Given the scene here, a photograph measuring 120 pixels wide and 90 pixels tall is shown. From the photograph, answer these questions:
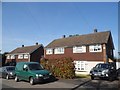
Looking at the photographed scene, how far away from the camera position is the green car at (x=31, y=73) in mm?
18984

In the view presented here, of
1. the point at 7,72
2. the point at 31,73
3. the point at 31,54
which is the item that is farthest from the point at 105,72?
the point at 31,54

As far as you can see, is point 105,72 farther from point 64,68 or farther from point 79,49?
point 79,49

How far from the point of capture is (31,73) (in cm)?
1944

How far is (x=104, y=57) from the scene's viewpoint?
34438 millimetres

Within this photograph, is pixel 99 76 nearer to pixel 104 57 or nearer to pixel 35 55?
pixel 104 57

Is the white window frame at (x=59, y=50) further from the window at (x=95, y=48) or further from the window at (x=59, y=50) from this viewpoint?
the window at (x=95, y=48)

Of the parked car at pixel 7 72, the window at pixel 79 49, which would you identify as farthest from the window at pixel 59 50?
the parked car at pixel 7 72

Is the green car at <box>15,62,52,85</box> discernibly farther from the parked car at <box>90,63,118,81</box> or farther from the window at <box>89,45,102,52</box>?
the window at <box>89,45,102,52</box>

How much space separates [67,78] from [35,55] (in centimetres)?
3423

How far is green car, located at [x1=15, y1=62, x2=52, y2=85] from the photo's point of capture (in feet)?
62.3

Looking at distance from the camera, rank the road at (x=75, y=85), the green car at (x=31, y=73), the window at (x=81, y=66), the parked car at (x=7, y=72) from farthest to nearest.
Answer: the window at (x=81, y=66) < the parked car at (x=7, y=72) < the green car at (x=31, y=73) < the road at (x=75, y=85)

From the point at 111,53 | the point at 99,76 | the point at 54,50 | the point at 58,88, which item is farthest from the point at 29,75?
the point at 54,50

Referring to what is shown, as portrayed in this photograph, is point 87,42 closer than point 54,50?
Yes

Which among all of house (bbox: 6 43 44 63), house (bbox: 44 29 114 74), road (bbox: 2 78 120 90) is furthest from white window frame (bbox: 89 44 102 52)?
house (bbox: 6 43 44 63)
